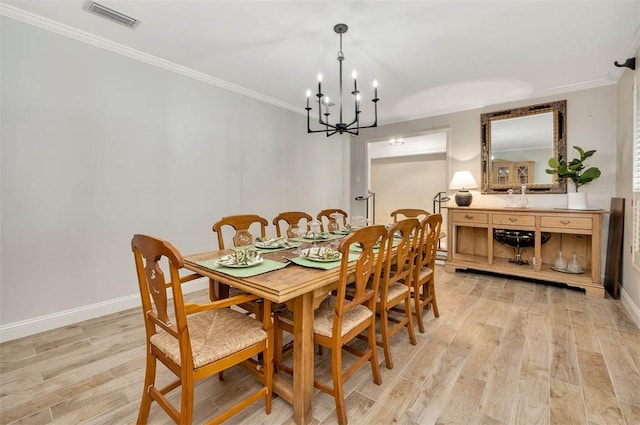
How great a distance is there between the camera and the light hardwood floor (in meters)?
1.52

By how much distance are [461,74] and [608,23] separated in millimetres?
1203

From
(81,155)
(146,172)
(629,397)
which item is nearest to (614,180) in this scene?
(629,397)

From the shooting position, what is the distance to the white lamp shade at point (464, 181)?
13.4ft

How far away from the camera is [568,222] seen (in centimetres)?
333

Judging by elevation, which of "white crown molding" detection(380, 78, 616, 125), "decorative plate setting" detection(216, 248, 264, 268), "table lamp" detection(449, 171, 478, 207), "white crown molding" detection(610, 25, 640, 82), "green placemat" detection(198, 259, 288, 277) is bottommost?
"green placemat" detection(198, 259, 288, 277)

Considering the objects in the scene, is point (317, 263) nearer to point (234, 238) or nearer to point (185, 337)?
point (185, 337)

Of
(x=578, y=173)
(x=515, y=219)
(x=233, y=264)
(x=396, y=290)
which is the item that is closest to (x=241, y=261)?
(x=233, y=264)

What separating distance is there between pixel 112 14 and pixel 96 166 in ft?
4.13

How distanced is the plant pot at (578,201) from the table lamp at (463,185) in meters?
1.04

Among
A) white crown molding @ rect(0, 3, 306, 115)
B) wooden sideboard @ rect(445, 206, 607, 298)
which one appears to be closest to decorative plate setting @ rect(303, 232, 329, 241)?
white crown molding @ rect(0, 3, 306, 115)

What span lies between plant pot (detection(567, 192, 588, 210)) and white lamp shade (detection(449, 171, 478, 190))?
104 cm

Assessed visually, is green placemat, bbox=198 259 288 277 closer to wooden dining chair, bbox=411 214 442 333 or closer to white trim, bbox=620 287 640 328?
wooden dining chair, bbox=411 214 442 333

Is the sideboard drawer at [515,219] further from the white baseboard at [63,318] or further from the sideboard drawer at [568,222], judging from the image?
the white baseboard at [63,318]

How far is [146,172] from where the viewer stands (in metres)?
2.96
